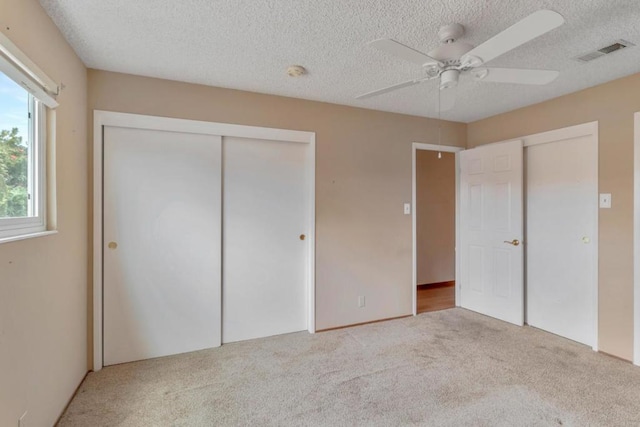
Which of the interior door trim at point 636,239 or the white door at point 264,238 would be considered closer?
the interior door trim at point 636,239

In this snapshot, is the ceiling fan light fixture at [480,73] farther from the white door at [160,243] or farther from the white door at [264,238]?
the white door at [160,243]

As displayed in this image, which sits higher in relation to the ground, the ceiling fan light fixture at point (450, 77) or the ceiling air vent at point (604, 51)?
the ceiling air vent at point (604, 51)

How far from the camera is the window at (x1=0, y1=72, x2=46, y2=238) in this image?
1.44 metres

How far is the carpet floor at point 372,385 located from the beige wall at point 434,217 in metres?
2.03

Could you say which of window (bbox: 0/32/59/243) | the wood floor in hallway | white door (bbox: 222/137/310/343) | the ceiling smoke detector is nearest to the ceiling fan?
the ceiling smoke detector

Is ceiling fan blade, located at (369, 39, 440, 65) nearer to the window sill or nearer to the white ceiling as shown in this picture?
the white ceiling

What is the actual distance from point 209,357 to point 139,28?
8.06ft

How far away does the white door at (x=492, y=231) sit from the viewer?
3338 millimetres

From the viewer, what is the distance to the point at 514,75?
5.82 ft

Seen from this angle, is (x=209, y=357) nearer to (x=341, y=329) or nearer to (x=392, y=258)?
(x=341, y=329)

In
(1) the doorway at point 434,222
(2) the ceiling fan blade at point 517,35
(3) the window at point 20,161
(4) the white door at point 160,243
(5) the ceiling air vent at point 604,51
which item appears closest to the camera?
(2) the ceiling fan blade at point 517,35

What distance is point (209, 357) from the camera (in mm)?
2635

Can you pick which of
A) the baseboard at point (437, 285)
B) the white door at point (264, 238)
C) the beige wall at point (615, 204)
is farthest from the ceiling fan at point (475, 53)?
the baseboard at point (437, 285)

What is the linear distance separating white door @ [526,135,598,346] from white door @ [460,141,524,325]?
0.49 ft
